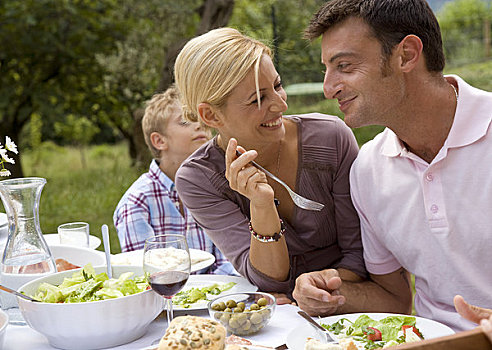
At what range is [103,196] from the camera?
25.0ft

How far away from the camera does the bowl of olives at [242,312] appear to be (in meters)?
1.65

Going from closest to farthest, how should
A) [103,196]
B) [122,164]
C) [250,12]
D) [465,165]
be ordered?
[465,165]
[103,196]
[122,164]
[250,12]

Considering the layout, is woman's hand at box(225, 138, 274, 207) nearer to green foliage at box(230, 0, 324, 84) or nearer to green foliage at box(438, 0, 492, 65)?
green foliage at box(230, 0, 324, 84)

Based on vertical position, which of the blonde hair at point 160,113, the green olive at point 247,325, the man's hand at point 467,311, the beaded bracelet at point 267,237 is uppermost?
the blonde hair at point 160,113

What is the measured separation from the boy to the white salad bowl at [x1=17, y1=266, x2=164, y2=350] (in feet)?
4.30

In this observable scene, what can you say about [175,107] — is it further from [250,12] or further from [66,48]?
[250,12]

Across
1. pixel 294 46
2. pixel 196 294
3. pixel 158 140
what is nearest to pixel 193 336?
pixel 196 294

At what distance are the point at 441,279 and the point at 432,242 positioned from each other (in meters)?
0.13

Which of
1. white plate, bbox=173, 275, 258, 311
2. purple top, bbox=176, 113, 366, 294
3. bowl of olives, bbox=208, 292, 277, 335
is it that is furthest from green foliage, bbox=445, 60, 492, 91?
bowl of olives, bbox=208, 292, 277, 335

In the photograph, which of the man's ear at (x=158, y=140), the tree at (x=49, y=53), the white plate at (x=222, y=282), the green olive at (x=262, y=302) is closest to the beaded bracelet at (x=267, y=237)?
the white plate at (x=222, y=282)

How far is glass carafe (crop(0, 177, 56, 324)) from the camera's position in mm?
1776

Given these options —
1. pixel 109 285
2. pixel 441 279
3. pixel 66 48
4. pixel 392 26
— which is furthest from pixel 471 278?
pixel 66 48

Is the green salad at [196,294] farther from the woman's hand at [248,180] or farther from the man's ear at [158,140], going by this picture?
the man's ear at [158,140]

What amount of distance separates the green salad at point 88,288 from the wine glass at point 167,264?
0.12 metres
